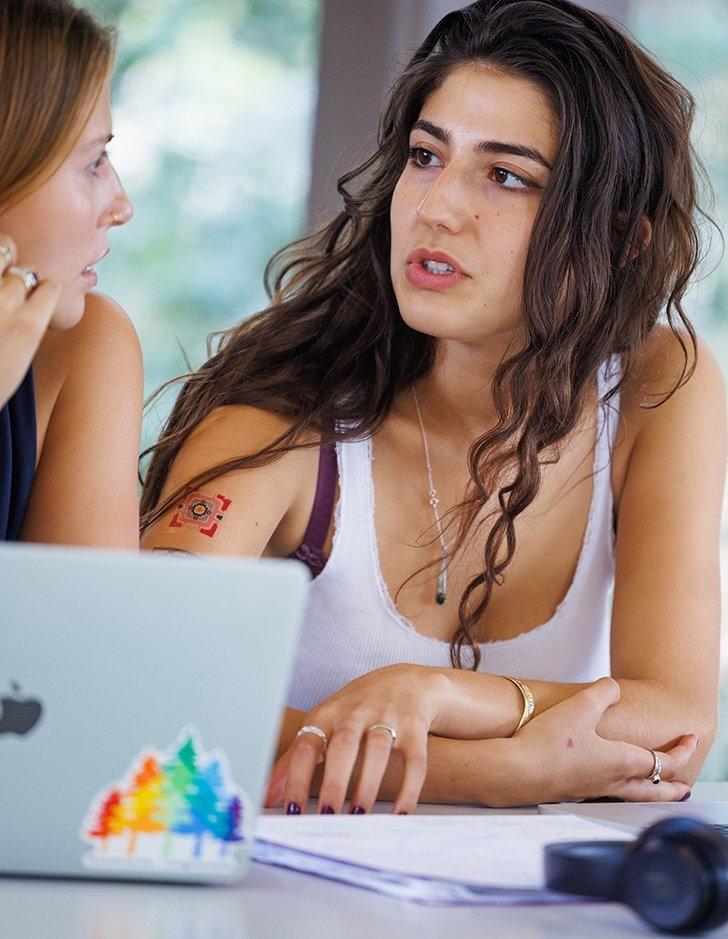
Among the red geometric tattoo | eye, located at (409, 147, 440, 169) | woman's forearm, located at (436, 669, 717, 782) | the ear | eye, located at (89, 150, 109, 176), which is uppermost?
eye, located at (409, 147, 440, 169)

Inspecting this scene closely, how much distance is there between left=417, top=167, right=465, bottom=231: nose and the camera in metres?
1.70

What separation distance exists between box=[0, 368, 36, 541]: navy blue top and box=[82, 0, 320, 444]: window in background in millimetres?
2543

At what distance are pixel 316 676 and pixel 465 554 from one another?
266 mm

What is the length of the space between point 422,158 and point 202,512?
23.1 inches

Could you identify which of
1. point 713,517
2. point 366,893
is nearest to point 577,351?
point 713,517

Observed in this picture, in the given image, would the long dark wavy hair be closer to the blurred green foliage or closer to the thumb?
the thumb

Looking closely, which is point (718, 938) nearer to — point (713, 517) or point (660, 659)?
point (660, 659)

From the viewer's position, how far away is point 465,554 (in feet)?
6.01

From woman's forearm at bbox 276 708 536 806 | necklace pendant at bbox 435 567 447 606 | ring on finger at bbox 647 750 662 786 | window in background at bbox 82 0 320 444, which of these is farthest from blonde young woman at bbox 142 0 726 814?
window in background at bbox 82 0 320 444

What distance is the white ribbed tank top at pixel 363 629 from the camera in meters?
1.76

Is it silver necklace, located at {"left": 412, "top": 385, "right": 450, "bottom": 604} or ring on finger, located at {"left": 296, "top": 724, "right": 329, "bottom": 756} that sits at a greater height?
silver necklace, located at {"left": 412, "top": 385, "right": 450, "bottom": 604}

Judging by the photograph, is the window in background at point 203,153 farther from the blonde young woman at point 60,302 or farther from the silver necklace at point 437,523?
the blonde young woman at point 60,302

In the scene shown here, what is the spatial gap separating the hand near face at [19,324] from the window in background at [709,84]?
2405 mm

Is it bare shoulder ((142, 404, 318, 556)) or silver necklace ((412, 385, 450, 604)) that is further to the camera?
silver necklace ((412, 385, 450, 604))
